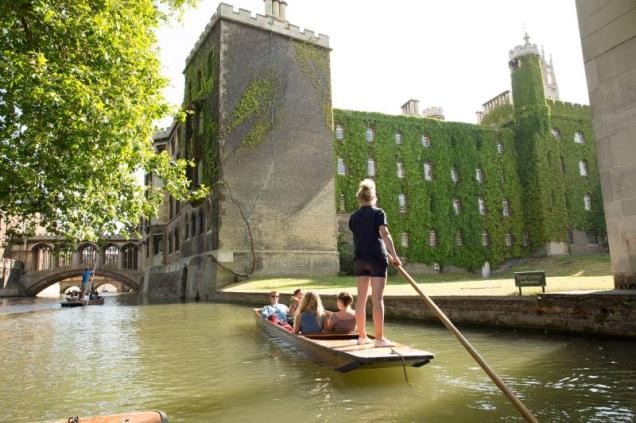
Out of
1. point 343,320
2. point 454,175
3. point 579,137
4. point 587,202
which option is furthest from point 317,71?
point 343,320

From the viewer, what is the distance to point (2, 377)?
7.36 metres

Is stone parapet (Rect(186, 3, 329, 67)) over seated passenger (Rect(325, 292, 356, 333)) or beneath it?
over

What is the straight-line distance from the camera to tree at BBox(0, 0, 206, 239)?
967 cm

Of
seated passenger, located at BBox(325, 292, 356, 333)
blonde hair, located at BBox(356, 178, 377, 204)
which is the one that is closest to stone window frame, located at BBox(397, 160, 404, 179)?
seated passenger, located at BBox(325, 292, 356, 333)

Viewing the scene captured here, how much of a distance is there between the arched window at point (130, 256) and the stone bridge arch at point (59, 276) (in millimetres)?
11388

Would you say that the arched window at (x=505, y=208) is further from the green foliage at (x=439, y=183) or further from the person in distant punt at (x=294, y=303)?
the person in distant punt at (x=294, y=303)

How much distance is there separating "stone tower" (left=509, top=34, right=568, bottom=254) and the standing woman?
115ft

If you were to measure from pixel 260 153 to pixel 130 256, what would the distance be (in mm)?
49818

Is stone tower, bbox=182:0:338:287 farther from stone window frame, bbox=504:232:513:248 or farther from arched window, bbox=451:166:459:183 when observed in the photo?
stone window frame, bbox=504:232:513:248

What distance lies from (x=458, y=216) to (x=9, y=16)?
33.1m

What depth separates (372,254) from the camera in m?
6.42

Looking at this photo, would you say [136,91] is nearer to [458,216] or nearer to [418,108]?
[458,216]

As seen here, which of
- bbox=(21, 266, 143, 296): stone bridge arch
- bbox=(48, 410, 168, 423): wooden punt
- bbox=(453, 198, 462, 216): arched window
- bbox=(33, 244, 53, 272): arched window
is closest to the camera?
bbox=(48, 410, 168, 423): wooden punt

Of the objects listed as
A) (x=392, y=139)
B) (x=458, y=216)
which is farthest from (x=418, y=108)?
(x=458, y=216)
